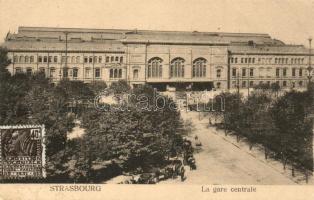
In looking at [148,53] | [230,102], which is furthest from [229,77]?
[230,102]

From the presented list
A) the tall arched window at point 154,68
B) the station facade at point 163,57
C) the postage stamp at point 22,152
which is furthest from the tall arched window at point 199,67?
the postage stamp at point 22,152

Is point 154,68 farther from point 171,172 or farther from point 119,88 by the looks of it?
point 171,172

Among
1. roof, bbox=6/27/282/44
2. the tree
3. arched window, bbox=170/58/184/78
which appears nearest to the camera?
the tree

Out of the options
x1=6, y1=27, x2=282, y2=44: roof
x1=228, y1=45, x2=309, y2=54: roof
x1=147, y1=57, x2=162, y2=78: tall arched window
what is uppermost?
x1=6, y1=27, x2=282, y2=44: roof

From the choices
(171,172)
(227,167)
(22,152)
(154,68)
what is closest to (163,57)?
(154,68)

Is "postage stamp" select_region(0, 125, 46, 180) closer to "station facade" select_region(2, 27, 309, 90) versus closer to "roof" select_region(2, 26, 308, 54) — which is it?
"station facade" select_region(2, 27, 309, 90)

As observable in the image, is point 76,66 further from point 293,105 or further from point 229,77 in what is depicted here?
point 293,105

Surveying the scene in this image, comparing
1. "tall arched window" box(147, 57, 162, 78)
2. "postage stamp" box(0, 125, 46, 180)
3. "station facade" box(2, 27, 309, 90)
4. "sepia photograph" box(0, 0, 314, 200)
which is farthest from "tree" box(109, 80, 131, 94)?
"tall arched window" box(147, 57, 162, 78)
